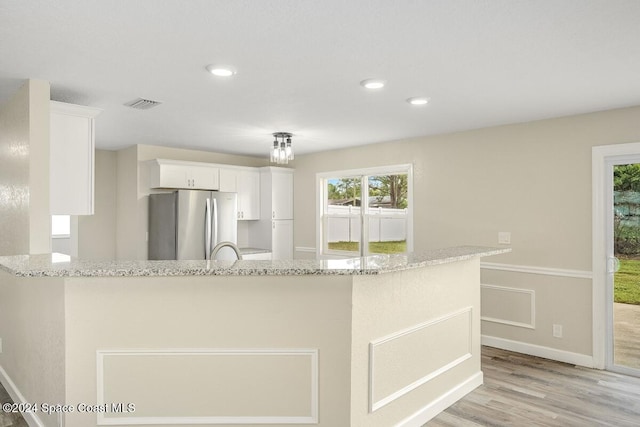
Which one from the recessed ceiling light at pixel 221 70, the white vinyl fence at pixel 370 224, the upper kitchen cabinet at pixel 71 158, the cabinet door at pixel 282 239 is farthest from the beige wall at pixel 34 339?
the white vinyl fence at pixel 370 224

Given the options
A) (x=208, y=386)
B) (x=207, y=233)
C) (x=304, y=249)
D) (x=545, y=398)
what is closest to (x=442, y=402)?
(x=545, y=398)

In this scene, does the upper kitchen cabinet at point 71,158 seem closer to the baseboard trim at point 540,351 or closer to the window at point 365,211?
the window at point 365,211

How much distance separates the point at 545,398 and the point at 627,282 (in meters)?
1.32

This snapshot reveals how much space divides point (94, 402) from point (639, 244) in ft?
13.4

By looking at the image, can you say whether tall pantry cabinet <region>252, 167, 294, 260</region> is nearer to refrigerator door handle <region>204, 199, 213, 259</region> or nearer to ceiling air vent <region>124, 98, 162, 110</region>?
refrigerator door handle <region>204, 199, 213, 259</region>

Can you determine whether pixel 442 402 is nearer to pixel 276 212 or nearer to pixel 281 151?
pixel 281 151

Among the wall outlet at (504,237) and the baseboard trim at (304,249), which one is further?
the baseboard trim at (304,249)

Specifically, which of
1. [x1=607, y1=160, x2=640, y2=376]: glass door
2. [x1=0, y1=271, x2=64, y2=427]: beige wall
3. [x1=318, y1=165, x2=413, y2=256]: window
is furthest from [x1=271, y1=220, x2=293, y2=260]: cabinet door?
[x1=607, y1=160, x2=640, y2=376]: glass door

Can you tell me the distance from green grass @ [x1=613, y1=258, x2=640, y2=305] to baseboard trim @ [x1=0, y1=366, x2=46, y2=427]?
14.1 feet

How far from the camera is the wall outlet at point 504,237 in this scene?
14.1 ft

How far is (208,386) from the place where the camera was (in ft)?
7.27

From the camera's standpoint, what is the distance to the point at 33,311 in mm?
2623

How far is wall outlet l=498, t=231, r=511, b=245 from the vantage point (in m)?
4.31

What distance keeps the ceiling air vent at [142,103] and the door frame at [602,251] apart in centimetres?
367
